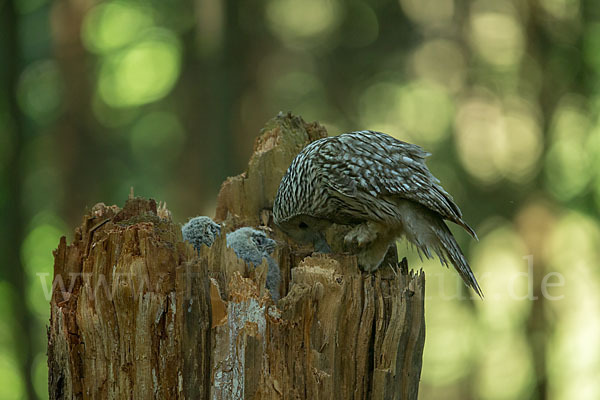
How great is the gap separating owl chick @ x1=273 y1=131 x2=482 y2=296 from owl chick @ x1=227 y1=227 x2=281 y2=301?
0.26 metres

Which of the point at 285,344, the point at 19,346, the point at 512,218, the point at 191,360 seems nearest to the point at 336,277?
the point at 285,344

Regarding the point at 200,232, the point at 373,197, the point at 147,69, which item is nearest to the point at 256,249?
the point at 200,232

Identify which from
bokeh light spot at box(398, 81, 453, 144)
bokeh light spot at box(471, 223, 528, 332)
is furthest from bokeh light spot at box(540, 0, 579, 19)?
bokeh light spot at box(471, 223, 528, 332)

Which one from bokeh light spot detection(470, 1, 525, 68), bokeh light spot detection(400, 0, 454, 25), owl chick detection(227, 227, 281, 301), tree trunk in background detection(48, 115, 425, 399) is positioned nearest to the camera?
tree trunk in background detection(48, 115, 425, 399)

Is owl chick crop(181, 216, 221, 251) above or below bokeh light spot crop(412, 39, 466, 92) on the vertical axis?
below

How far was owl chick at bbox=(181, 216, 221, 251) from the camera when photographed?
3.17 meters

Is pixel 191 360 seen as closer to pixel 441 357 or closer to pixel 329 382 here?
pixel 329 382

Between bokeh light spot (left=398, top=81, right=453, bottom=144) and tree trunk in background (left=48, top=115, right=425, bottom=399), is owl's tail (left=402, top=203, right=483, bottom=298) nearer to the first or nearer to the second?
tree trunk in background (left=48, top=115, right=425, bottom=399)

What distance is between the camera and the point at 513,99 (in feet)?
20.5

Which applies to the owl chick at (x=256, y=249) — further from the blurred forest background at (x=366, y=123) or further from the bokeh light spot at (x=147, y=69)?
the bokeh light spot at (x=147, y=69)

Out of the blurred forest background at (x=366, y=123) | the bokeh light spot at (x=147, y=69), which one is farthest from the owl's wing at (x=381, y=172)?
the bokeh light spot at (x=147, y=69)

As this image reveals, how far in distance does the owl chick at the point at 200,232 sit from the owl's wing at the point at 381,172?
2.33 ft

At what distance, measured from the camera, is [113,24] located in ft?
22.1

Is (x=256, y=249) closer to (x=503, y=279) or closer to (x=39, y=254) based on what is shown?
(x=503, y=279)
